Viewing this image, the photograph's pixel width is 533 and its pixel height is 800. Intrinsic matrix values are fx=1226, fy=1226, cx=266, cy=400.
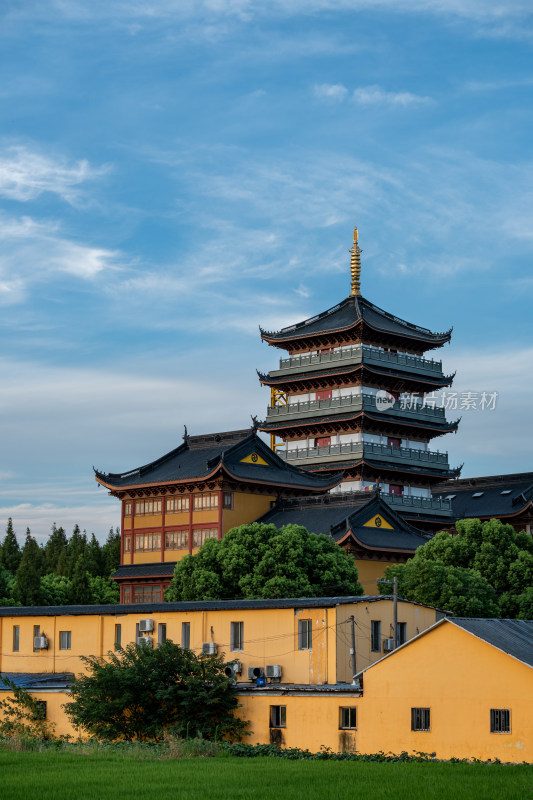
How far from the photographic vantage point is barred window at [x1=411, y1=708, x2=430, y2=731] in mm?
34312

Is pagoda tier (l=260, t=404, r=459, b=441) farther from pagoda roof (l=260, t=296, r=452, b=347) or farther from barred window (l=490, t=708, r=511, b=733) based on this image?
barred window (l=490, t=708, r=511, b=733)

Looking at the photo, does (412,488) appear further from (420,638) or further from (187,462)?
(420,638)

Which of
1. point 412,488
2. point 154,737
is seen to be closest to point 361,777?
point 154,737

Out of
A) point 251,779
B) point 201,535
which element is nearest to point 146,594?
point 201,535

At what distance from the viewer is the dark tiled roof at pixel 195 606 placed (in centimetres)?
4081

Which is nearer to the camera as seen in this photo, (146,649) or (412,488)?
(146,649)

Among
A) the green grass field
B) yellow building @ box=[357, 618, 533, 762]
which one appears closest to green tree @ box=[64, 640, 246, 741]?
the green grass field

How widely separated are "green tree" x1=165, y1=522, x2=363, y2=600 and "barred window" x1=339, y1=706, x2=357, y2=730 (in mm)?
13586

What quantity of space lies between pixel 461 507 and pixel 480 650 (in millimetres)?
47576

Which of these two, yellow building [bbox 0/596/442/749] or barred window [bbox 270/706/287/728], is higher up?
yellow building [bbox 0/596/442/749]

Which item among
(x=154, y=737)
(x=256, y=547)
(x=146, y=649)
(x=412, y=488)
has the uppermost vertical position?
(x=412, y=488)

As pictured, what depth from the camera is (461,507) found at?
80.7m

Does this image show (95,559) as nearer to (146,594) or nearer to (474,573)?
(146,594)

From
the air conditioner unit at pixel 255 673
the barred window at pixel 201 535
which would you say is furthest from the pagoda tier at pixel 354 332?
the air conditioner unit at pixel 255 673
